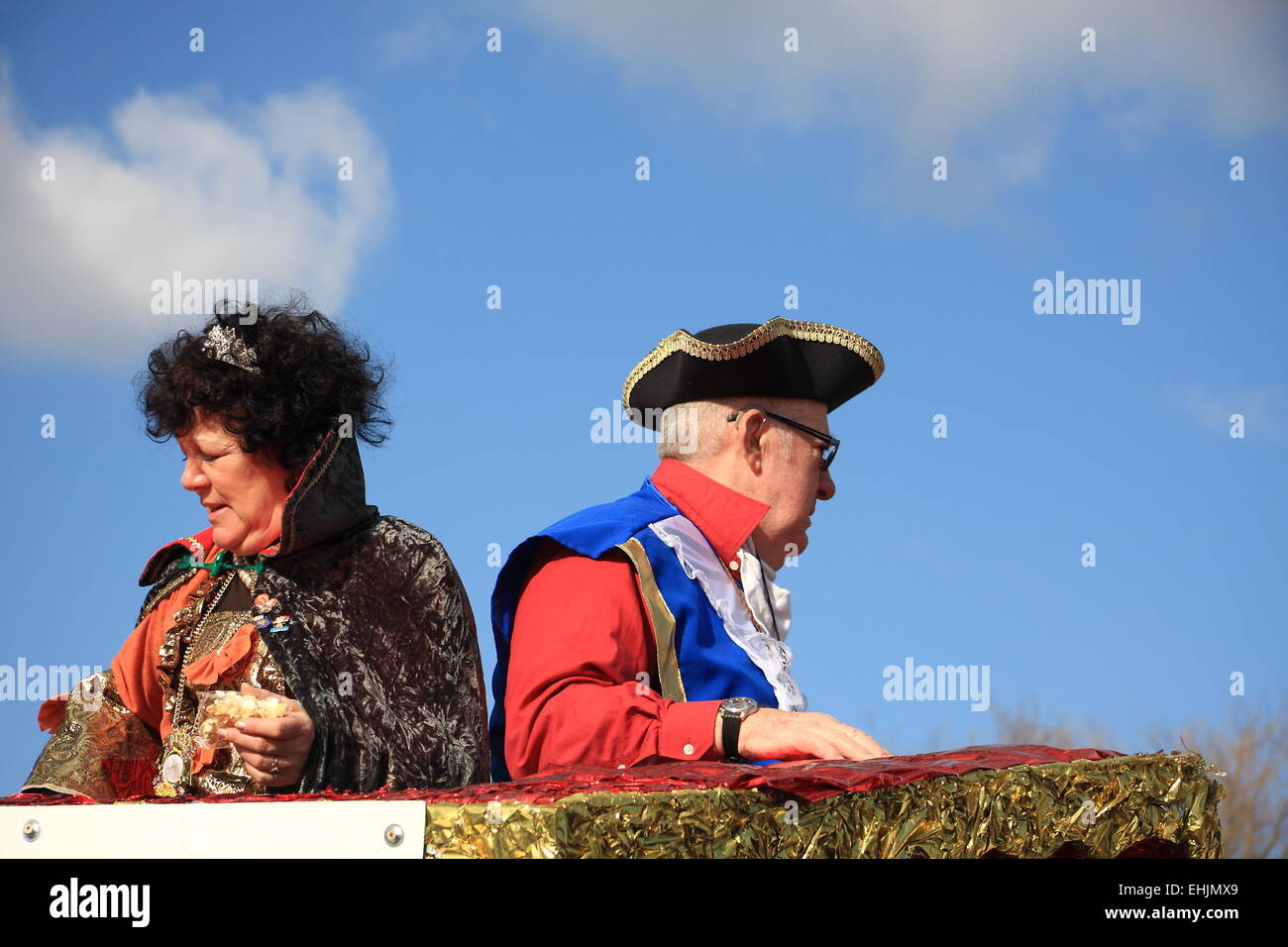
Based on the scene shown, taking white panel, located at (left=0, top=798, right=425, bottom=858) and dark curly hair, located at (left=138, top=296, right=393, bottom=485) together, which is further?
dark curly hair, located at (left=138, top=296, right=393, bottom=485)

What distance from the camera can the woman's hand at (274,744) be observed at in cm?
325

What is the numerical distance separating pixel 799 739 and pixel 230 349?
1.78 m

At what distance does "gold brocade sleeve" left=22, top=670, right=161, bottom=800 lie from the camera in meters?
3.60

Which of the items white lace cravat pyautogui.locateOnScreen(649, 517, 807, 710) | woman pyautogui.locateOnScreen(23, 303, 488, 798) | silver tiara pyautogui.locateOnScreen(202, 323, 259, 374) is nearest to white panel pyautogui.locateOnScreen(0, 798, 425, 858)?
woman pyautogui.locateOnScreen(23, 303, 488, 798)

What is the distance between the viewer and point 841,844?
8.53 feet

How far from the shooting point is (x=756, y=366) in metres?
4.20

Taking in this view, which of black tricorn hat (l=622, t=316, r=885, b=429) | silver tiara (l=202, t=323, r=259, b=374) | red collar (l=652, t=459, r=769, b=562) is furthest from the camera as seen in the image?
black tricorn hat (l=622, t=316, r=885, b=429)

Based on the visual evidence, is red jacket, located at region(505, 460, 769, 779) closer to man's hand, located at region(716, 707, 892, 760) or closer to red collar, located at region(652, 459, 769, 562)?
man's hand, located at region(716, 707, 892, 760)

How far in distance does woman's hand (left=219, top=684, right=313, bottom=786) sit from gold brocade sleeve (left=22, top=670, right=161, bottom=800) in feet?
1.55

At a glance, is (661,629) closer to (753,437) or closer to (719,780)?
(753,437)

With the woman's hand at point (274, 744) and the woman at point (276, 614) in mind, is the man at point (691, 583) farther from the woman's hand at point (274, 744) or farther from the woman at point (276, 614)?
the woman's hand at point (274, 744)
